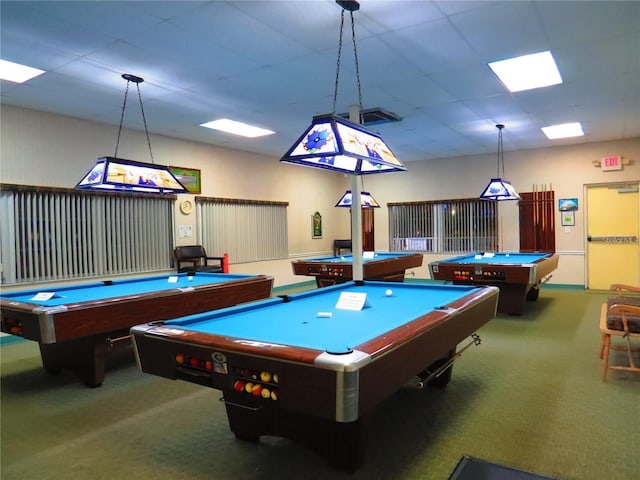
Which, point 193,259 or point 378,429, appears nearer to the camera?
point 378,429

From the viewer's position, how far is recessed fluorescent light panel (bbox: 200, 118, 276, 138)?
595 centimetres

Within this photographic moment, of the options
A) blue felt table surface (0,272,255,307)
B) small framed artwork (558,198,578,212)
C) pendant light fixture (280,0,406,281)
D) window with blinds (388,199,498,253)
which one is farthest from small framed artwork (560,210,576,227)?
blue felt table surface (0,272,255,307)

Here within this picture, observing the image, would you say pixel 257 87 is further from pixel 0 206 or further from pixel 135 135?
pixel 0 206

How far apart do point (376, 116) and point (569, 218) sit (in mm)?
4616

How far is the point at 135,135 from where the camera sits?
6.20 metres

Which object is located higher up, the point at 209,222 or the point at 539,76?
the point at 539,76

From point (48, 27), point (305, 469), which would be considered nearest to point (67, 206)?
point (48, 27)

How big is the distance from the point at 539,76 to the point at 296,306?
135 inches

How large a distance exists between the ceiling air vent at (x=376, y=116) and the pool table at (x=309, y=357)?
10.6 ft

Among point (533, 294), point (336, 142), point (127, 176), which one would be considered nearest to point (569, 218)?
point (533, 294)

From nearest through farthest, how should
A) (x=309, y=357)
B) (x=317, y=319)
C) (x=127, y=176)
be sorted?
(x=309, y=357)
(x=317, y=319)
(x=127, y=176)

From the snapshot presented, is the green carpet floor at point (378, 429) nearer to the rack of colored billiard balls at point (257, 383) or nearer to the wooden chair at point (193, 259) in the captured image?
the rack of colored billiard balls at point (257, 383)

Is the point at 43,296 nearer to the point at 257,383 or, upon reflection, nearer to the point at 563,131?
the point at 257,383

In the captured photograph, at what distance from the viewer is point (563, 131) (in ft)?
22.2
